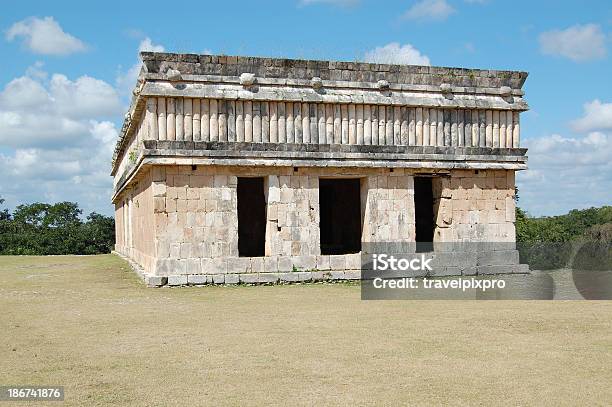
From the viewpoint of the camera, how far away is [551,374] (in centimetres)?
652

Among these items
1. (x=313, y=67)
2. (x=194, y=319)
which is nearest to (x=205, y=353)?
(x=194, y=319)

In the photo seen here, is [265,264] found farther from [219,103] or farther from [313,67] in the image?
[313,67]

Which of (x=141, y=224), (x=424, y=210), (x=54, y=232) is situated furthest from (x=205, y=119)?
(x=54, y=232)

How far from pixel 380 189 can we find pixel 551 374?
32.9 ft

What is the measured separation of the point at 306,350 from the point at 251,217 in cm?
1604

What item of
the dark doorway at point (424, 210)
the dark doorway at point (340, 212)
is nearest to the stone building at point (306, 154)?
the dark doorway at point (424, 210)

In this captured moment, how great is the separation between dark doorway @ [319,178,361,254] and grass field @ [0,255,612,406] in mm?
10161

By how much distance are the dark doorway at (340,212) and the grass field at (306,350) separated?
10.2 metres

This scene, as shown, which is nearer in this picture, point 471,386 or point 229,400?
point 229,400

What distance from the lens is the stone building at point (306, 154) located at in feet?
48.7

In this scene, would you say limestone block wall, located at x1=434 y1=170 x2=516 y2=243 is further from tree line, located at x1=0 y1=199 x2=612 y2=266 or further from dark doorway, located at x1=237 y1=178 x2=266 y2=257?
tree line, located at x1=0 y1=199 x2=612 y2=266

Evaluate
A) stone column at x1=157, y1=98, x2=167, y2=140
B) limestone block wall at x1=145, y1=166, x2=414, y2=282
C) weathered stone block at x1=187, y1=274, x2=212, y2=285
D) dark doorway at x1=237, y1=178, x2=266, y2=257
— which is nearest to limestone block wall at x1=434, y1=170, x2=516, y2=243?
limestone block wall at x1=145, y1=166, x2=414, y2=282

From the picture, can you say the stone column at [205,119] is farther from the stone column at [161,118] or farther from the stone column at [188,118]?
the stone column at [161,118]

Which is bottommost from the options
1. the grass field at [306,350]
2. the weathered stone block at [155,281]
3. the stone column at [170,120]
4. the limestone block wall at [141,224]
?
the grass field at [306,350]
